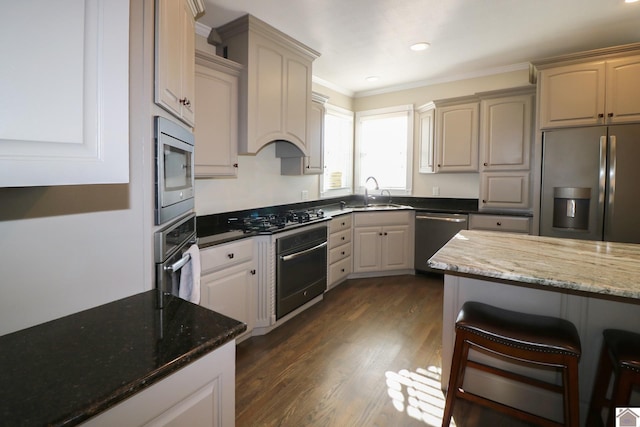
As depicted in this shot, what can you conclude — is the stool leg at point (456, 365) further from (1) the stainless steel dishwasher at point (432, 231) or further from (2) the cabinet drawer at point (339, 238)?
(1) the stainless steel dishwasher at point (432, 231)

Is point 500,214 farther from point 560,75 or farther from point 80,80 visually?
point 80,80

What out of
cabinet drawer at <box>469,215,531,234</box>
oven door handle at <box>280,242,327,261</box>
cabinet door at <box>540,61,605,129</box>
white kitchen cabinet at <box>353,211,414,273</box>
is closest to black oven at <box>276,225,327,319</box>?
oven door handle at <box>280,242,327,261</box>

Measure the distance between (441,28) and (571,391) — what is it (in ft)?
9.10

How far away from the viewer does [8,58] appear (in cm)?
62

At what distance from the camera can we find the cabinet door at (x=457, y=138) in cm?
388

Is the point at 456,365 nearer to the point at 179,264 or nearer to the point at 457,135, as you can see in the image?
the point at 179,264

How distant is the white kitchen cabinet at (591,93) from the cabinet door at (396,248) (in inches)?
74.8

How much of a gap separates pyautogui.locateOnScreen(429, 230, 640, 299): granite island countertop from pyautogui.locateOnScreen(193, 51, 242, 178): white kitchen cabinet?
173 cm

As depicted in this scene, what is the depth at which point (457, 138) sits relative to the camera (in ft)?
13.1

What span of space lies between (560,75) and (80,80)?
3.81 meters

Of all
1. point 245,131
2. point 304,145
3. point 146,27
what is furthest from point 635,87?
point 146,27

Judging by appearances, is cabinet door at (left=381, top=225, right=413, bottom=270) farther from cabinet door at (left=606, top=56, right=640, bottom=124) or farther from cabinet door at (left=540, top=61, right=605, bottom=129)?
cabinet door at (left=606, top=56, right=640, bottom=124)

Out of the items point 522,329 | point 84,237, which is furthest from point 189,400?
point 522,329

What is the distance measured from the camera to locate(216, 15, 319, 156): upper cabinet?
2.66 meters
